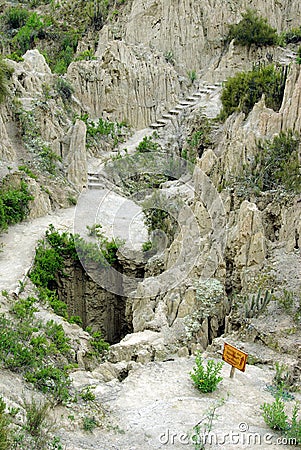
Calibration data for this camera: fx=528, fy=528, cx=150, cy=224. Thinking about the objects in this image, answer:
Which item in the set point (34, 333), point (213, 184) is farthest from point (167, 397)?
point (213, 184)

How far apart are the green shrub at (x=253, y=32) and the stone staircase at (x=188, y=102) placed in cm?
274

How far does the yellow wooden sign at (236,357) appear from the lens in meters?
8.20

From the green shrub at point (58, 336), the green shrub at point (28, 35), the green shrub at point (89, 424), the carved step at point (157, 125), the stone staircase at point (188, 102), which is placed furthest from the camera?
the green shrub at point (28, 35)

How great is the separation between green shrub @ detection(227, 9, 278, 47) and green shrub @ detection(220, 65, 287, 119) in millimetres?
6217

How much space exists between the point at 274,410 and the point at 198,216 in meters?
6.92

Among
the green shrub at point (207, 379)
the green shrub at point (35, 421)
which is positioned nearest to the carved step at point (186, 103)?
the green shrub at point (207, 379)

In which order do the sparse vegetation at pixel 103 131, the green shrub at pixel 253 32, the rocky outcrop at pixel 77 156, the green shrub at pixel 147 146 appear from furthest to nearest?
the green shrub at pixel 253 32, the green shrub at pixel 147 146, the sparse vegetation at pixel 103 131, the rocky outcrop at pixel 77 156

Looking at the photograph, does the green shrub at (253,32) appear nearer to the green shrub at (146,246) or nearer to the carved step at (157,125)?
the carved step at (157,125)

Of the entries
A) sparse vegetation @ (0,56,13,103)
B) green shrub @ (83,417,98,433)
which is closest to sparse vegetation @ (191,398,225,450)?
green shrub @ (83,417,98,433)

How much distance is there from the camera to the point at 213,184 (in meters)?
14.8

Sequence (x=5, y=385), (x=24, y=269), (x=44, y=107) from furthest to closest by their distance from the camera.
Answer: (x=44, y=107)
(x=24, y=269)
(x=5, y=385)

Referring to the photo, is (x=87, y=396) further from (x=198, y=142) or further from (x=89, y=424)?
(x=198, y=142)

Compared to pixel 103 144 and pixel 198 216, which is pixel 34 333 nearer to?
pixel 198 216

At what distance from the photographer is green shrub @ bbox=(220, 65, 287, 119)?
59.4 ft
